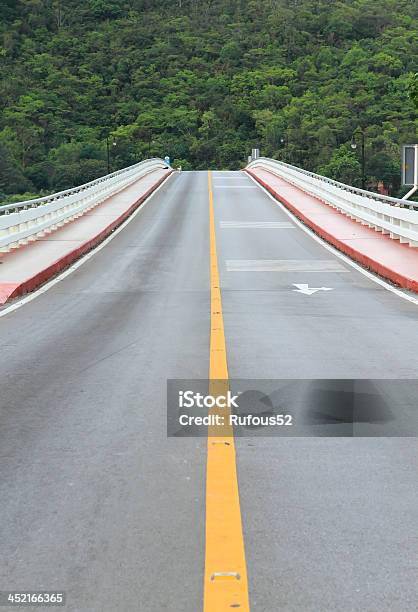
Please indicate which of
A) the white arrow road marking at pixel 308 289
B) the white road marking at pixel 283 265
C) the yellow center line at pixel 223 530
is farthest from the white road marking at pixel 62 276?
the yellow center line at pixel 223 530

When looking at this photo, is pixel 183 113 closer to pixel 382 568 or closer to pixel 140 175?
pixel 140 175

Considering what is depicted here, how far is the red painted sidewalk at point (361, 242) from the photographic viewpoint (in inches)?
730

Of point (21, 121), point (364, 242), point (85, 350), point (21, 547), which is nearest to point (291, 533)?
Result: point (21, 547)

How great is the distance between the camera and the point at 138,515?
198 inches

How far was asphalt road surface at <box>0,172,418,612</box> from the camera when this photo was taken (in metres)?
4.22

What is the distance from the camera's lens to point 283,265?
845 inches

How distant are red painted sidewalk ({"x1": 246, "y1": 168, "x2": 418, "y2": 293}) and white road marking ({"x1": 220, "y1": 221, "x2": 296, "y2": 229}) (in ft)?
2.68

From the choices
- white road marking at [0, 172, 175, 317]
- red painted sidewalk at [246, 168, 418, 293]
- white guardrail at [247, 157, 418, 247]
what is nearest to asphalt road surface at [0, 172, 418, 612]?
white road marking at [0, 172, 175, 317]

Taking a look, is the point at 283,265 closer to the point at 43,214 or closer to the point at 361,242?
the point at 361,242

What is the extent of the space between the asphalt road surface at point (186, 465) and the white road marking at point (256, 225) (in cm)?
1889

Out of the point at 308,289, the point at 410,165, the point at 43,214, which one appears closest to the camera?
the point at 308,289

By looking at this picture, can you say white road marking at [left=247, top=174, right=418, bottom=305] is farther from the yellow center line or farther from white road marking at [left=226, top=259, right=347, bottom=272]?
the yellow center line

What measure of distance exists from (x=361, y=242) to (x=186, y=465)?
19.8 m

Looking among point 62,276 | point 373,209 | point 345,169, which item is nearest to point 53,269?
point 62,276
